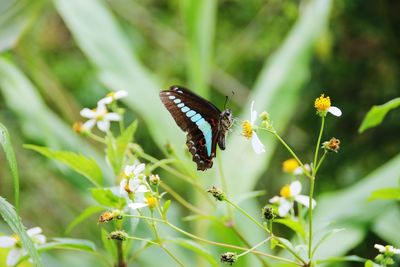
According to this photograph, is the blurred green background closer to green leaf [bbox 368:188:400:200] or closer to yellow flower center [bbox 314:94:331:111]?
green leaf [bbox 368:188:400:200]

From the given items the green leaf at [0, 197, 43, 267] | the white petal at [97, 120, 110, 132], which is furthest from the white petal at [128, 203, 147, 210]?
the white petal at [97, 120, 110, 132]

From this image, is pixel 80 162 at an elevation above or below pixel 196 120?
below

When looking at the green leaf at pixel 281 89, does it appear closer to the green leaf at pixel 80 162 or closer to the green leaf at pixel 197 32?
the green leaf at pixel 197 32

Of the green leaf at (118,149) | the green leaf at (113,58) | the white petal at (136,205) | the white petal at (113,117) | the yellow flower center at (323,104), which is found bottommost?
the white petal at (136,205)

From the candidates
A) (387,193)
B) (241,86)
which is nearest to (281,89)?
(241,86)

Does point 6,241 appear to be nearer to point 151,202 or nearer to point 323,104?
point 151,202

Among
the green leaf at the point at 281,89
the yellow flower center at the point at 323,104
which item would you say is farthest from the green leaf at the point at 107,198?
the green leaf at the point at 281,89

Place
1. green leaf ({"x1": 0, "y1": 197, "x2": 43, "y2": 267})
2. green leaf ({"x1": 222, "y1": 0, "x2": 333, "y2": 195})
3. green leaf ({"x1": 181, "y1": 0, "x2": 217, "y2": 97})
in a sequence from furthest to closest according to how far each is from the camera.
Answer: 1. green leaf ({"x1": 181, "y1": 0, "x2": 217, "y2": 97})
2. green leaf ({"x1": 222, "y1": 0, "x2": 333, "y2": 195})
3. green leaf ({"x1": 0, "y1": 197, "x2": 43, "y2": 267})
